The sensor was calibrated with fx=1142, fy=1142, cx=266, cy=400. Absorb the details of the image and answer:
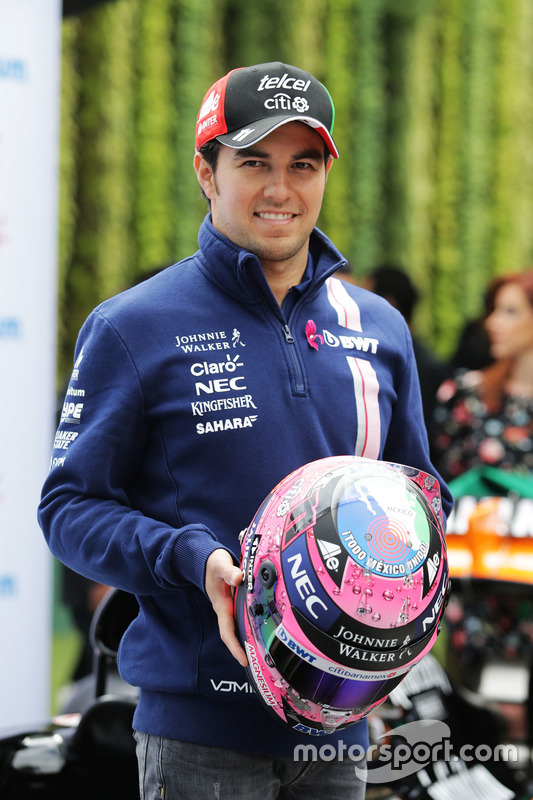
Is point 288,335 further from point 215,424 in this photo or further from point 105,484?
point 105,484

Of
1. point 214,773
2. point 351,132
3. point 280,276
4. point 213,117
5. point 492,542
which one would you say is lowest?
point 492,542

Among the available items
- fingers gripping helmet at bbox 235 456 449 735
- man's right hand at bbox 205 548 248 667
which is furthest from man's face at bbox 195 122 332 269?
man's right hand at bbox 205 548 248 667

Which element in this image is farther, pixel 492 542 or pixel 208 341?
pixel 492 542

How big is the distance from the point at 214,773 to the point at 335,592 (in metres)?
0.43

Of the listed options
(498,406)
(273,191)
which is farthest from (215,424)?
(498,406)

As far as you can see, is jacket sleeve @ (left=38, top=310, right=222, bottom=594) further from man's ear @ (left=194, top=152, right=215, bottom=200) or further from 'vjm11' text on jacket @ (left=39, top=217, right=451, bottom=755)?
man's ear @ (left=194, top=152, right=215, bottom=200)

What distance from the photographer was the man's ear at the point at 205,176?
2.04 metres

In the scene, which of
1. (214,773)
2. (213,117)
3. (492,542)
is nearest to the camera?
(214,773)

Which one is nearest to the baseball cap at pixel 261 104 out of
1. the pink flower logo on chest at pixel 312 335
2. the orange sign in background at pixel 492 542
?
the pink flower logo on chest at pixel 312 335

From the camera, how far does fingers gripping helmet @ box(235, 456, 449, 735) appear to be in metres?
1.65

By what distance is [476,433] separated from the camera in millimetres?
4574

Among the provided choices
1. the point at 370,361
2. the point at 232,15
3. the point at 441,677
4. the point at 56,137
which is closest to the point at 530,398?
the point at 441,677

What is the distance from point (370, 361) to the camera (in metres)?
2.06

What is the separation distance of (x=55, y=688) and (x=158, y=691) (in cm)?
445
